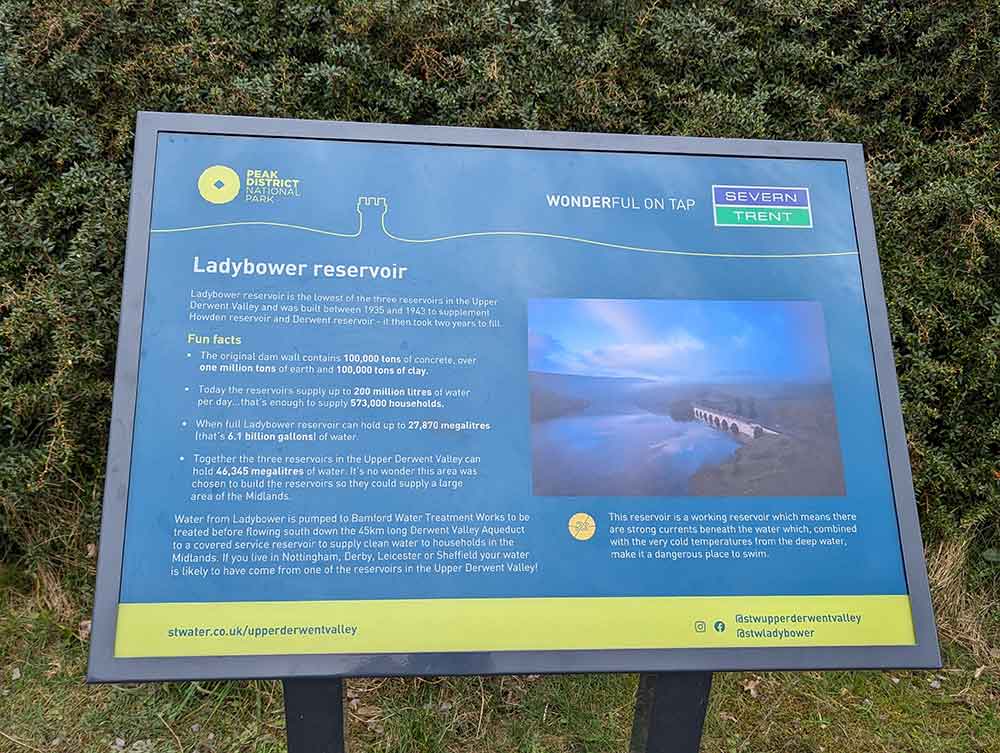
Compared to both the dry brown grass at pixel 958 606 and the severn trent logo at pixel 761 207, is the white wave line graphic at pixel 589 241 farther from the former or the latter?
the dry brown grass at pixel 958 606

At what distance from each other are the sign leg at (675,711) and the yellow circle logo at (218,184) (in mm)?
1656

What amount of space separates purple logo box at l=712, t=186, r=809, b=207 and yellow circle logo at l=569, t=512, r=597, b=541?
95 centimetres

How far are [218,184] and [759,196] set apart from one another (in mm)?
1470

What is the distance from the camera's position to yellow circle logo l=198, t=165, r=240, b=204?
184 cm

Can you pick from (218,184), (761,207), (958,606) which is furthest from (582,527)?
(958,606)

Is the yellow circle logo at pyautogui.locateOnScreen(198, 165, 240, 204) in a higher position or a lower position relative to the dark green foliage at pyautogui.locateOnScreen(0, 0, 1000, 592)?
lower

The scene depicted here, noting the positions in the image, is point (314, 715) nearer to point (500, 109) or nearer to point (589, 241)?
point (589, 241)

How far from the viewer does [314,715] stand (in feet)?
5.84

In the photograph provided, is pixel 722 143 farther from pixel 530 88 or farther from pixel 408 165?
pixel 530 88

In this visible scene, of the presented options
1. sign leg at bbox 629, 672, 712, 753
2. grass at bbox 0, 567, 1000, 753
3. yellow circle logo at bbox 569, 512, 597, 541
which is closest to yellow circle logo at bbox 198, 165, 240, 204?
yellow circle logo at bbox 569, 512, 597, 541

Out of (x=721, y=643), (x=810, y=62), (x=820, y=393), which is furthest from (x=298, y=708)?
(x=810, y=62)

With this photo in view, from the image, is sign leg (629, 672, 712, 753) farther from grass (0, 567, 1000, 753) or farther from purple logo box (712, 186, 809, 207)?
purple logo box (712, 186, 809, 207)

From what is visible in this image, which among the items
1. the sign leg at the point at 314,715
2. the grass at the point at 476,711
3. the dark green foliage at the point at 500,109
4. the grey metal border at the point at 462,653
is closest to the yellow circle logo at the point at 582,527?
the grey metal border at the point at 462,653

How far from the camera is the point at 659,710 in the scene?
1.86 meters
